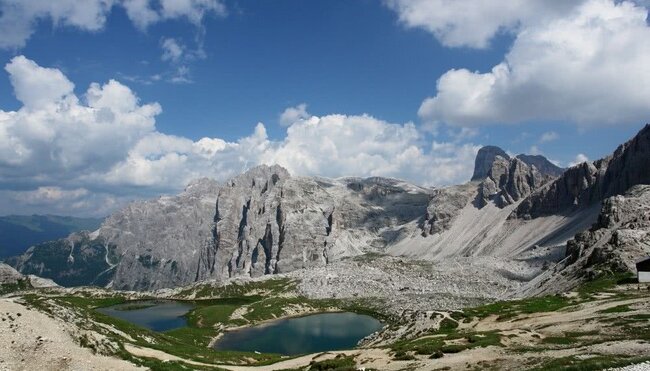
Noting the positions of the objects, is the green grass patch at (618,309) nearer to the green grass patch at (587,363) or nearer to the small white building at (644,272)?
the green grass patch at (587,363)

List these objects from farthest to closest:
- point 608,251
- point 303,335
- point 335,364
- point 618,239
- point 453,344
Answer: point 303,335 → point 618,239 → point 608,251 → point 335,364 → point 453,344

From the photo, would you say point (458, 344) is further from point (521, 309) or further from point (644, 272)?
point (644, 272)

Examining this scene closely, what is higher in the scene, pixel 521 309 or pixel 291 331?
pixel 521 309

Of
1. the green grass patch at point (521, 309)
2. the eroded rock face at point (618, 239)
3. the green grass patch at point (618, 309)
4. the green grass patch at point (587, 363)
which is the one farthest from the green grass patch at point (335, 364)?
the eroded rock face at point (618, 239)

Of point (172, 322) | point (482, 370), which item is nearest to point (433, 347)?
point (482, 370)

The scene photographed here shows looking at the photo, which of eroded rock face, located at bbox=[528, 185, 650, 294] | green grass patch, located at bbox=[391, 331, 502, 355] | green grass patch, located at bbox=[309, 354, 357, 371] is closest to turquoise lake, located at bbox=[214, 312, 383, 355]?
eroded rock face, located at bbox=[528, 185, 650, 294]

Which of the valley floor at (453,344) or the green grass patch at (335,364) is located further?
the green grass patch at (335,364)

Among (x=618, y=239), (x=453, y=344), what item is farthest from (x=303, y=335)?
(x=453, y=344)

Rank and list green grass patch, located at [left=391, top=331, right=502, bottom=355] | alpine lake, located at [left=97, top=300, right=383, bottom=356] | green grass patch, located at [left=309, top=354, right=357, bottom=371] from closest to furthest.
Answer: green grass patch, located at [left=391, top=331, right=502, bottom=355]
green grass patch, located at [left=309, top=354, right=357, bottom=371]
alpine lake, located at [left=97, top=300, right=383, bottom=356]

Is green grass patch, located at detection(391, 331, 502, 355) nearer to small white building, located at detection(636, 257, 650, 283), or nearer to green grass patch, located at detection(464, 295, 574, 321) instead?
green grass patch, located at detection(464, 295, 574, 321)

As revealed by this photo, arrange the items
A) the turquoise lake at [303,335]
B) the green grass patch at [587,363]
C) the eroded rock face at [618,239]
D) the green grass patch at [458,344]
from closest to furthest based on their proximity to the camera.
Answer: the green grass patch at [587,363] < the green grass patch at [458,344] < the eroded rock face at [618,239] < the turquoise lake at [303,335]

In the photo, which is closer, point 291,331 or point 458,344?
point 458,344

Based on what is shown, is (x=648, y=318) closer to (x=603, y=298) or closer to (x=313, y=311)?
(x=603, y=298)

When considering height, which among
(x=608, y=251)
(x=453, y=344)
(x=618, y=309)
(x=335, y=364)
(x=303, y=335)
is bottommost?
(x=303, y=335)
